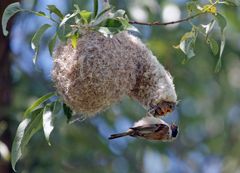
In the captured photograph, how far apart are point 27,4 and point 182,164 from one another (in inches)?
85.3

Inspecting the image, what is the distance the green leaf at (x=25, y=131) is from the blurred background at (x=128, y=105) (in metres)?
0.84

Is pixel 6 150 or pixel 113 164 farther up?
pixel 6 150

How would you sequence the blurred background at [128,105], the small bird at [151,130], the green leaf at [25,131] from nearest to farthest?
the small bird at [151,130], the green leaf at [25,131], the blurred background at [128,105]

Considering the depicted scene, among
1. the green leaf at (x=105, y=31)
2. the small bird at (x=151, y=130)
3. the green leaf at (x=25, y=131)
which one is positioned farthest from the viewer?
the green leaf at (x=25, y=131)

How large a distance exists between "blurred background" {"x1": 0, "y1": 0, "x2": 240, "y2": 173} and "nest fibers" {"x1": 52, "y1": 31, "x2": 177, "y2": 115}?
44.8 inches

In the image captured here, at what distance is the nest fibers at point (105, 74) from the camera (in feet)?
7.73

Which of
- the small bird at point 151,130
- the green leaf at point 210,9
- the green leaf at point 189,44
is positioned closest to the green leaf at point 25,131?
the small bird at point 151,130

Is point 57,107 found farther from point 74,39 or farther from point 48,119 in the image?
point 74,39

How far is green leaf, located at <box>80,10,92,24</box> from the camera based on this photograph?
2.31 meters

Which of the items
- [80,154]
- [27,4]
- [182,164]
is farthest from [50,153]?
[182,164]

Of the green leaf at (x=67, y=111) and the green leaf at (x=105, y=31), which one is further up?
the green leaf at (x=105, y=31)

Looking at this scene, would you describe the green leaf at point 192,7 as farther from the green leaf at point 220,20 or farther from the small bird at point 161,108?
the small bird at point 161,108

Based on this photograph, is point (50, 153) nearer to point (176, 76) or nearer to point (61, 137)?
point (61, 137)

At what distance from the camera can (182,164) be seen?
6203 mm
